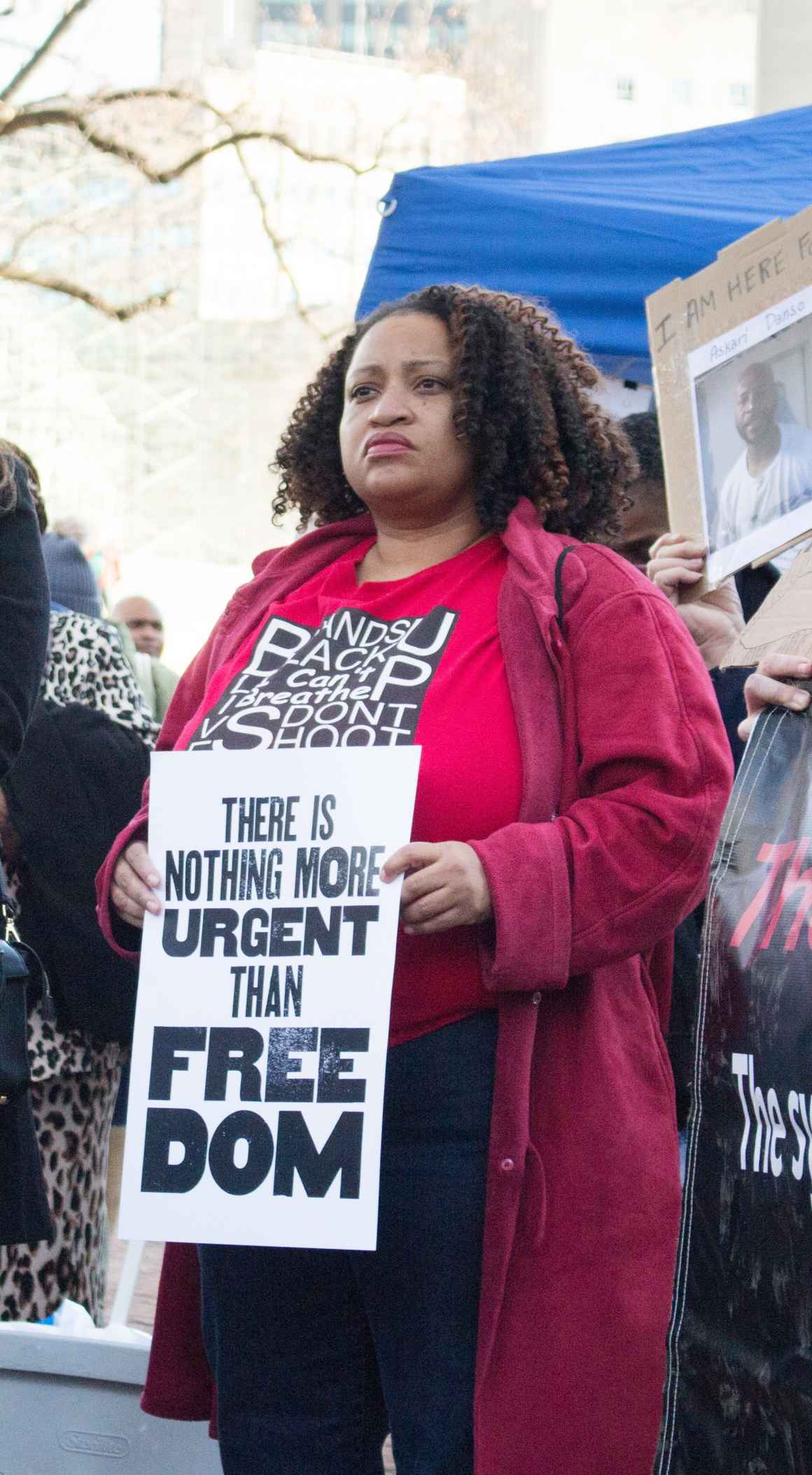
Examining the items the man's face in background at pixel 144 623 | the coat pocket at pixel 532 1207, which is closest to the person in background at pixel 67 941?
the coat pocket at pixel 532 1207

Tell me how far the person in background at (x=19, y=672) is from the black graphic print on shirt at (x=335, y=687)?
0.38 metres

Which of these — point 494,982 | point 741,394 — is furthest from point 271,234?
point 494,982

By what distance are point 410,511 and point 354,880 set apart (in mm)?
Result: 556

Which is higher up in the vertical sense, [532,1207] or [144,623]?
Result: [144,623]

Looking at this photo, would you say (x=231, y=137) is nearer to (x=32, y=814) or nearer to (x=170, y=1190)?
(x=32, y=814)

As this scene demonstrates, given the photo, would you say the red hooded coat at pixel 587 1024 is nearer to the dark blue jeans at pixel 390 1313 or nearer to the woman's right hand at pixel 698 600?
the dark blue jeans at pixel 390 1313

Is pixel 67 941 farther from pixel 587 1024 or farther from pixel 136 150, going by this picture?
pixel 136 150

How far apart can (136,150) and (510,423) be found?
11159mm

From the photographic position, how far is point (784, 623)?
76.7 inches

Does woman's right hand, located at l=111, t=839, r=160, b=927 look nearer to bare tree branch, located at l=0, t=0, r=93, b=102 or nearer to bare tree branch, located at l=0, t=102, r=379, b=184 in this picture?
bare tree branch, located at l=0, t=102, r=379, b=184

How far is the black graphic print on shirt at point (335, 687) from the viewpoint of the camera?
81.5 inches

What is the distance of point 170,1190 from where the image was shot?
6.51 feet

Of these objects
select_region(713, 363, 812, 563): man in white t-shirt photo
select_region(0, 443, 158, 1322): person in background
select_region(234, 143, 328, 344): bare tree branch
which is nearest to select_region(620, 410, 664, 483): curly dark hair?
select_region(713, 363, 812, 563): man in white t-shirt photo

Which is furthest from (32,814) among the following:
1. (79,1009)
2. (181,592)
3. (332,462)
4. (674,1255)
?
(181,592)
